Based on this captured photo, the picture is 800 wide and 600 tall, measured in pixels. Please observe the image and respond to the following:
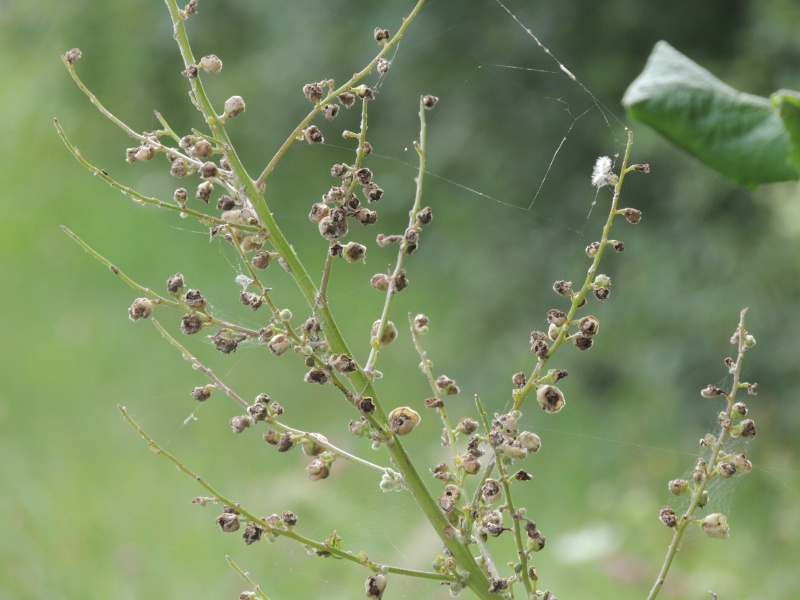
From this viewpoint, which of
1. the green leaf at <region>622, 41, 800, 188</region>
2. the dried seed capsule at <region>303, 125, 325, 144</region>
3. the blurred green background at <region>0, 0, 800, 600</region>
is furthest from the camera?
the blurred green background at <region>0, 0, 800, 600</region>

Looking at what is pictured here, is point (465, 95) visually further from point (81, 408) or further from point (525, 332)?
point (81, 408)

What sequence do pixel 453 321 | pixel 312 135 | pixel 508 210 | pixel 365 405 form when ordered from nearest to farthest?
pixel 365 405, pixel 312 135, pixel 508 210, pixel 453 321

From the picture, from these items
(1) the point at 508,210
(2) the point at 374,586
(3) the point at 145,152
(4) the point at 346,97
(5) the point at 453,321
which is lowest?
(2) the point at 374,586

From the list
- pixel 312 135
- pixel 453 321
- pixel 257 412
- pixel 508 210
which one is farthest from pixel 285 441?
pixel 453 321

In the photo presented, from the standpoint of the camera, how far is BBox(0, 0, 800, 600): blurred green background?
2.51m

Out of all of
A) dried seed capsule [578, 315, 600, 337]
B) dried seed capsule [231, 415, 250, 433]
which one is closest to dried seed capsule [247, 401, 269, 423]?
dried seed capsule [231, 415, 250, 433]

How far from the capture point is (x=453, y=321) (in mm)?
4102

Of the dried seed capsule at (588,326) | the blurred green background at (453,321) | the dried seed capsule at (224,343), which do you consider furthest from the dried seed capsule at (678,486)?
the blurred green background at (453,321)

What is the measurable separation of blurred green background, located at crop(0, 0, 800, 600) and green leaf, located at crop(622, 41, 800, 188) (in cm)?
141

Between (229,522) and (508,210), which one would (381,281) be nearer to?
(229,522)

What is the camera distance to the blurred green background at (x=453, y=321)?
251cm

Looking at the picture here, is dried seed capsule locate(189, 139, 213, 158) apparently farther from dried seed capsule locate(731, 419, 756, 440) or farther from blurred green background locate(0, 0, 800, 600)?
blurred green background locate(0, 0, 800, 600)

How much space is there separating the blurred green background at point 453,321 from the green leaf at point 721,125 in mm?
1413

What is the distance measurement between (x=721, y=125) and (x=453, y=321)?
3629 millimetres
